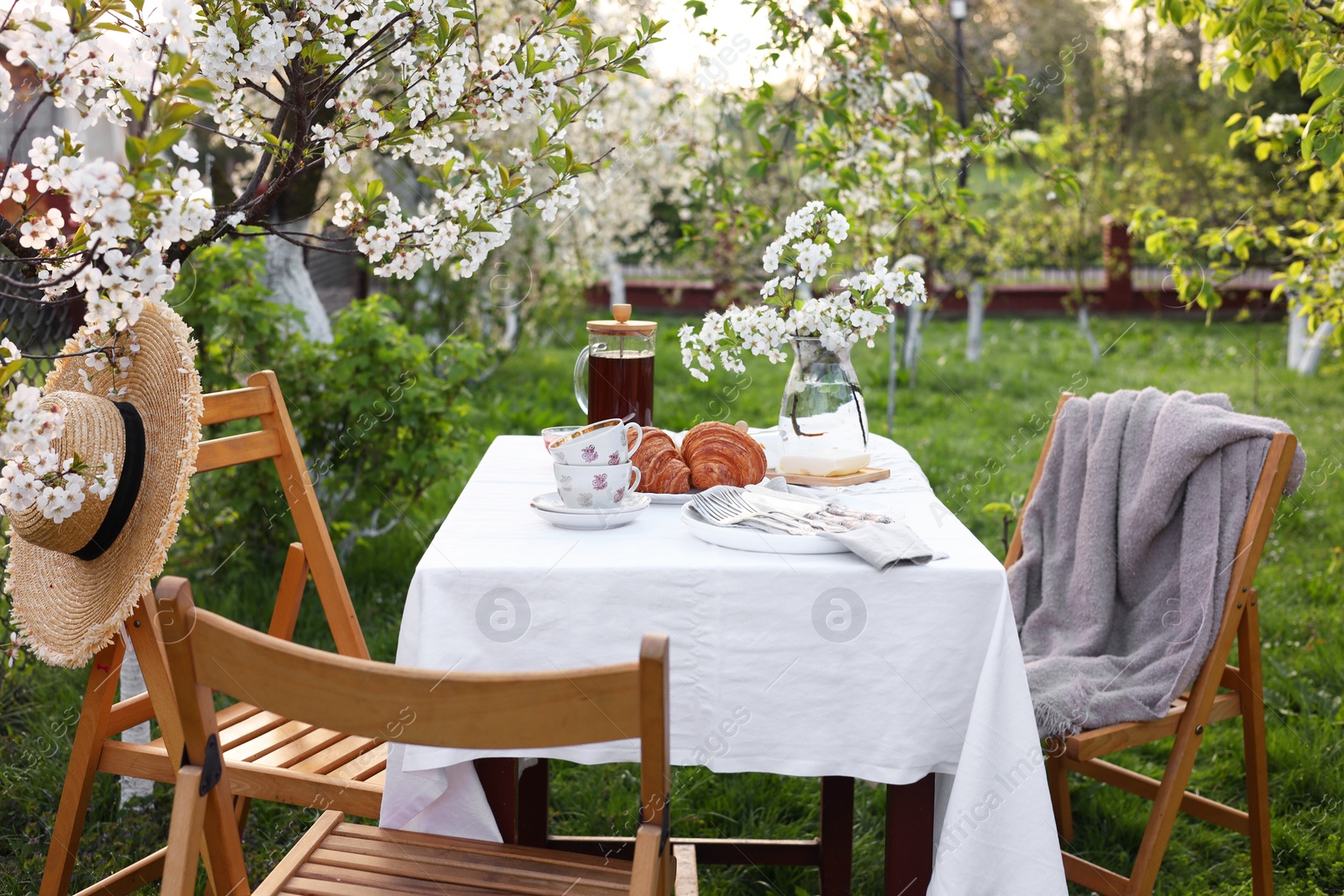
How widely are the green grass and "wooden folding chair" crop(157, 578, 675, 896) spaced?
1287 millimetres

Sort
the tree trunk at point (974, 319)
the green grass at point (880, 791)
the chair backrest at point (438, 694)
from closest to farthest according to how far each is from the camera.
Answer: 1. the chair backrest at point (438, 694)
2. the green grass at point (880, 791)
3. the tree trunk at point (974, 319)

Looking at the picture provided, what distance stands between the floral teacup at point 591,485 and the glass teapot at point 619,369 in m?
0.31

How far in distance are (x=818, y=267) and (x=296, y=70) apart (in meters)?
0.95

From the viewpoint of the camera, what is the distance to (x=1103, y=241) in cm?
1289

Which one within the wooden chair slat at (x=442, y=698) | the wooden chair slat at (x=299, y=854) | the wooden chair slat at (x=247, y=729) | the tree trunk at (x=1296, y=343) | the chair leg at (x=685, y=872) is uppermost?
the wooden chair slat at (x=442, y=698)

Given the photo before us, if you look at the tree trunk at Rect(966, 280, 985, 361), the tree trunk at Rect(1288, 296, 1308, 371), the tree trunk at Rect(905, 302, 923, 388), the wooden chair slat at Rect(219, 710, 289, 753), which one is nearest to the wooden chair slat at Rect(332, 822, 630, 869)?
the wooden chair slat at Rect(219, 710, 289, 753)

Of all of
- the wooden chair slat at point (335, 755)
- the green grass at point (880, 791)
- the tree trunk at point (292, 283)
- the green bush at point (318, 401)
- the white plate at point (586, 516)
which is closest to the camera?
the white plate at point (586, 516)

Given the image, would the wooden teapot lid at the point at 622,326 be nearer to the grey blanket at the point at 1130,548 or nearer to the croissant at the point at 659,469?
the croissant at the point at 659,469

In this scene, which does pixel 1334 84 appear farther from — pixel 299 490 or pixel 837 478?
pixel 299 490

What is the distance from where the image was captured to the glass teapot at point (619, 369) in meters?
2.02

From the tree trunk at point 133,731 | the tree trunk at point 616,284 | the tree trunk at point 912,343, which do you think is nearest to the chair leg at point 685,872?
the tree trunk at point 133,731

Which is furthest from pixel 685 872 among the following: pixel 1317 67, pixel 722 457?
pixel 1317 67

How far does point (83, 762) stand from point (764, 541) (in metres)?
1.26

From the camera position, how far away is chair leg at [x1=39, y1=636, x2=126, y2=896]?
1843mm
